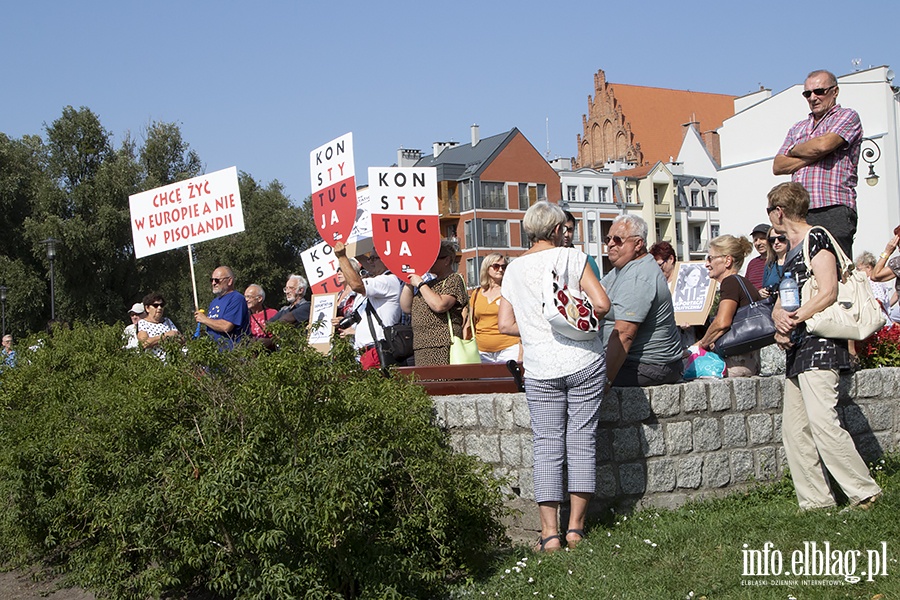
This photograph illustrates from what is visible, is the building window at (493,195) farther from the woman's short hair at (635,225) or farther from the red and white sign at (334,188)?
the woman's short hair at (635,225)

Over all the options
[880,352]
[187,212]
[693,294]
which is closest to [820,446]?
[880,352]

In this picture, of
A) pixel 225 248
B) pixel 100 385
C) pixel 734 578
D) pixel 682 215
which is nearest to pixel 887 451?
pixel 734 578

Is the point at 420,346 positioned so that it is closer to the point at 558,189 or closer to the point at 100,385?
the point at 100,385

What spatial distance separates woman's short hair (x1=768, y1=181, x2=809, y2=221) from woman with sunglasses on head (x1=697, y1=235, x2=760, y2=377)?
5.22ft

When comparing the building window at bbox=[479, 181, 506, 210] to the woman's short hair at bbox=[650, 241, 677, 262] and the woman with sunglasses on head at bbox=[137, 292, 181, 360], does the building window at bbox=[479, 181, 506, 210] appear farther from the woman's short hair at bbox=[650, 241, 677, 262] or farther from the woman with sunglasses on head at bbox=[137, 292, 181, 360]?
the woman's short hair at bbox=[650, 241, 677, 262]

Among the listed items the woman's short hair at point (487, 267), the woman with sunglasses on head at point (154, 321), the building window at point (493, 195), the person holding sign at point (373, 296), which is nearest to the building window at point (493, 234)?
the building window at point (493, 195)

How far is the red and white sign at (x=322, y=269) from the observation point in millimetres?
13398

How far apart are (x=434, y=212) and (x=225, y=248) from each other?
40754 millimetres

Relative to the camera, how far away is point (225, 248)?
50.6 m

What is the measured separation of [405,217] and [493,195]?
72.6 metres

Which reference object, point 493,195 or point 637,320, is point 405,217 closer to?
point 637,320

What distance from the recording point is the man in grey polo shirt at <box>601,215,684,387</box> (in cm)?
668

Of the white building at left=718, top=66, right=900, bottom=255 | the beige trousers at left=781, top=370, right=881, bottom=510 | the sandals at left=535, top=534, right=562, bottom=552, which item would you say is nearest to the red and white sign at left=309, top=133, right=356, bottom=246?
the sandals at left=535, top=534, right=562, bottom=552

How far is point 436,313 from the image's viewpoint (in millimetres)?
8570
